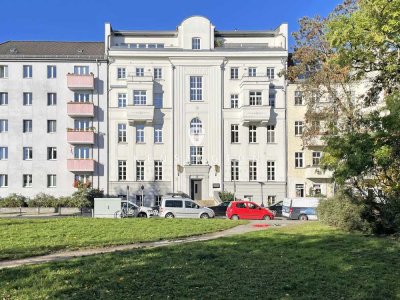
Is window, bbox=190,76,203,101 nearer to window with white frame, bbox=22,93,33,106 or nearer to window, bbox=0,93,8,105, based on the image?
window with white frame, bbox=22,93,33,106

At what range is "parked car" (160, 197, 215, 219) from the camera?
34594mm

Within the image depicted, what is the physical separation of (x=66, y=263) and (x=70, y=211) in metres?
35.2

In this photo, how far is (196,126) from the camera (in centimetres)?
5134

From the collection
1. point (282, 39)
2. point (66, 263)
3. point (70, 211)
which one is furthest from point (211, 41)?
point (66, 263)

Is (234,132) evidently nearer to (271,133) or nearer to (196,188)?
(271,133)

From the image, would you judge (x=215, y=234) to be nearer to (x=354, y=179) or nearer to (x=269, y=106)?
(x=354, y=179)

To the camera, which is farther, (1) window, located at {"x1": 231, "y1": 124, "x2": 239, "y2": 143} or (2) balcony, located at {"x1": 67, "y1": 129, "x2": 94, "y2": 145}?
(1) window, located at {"x1": 231, "y1": 124, "x2": 239, "y2": 143}

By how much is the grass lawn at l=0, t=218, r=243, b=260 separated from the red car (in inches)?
491

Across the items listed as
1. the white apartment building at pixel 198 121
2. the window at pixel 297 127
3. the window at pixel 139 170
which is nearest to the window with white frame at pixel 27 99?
the white apartment building at pixel 198 121

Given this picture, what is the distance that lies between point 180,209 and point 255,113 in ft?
62.5

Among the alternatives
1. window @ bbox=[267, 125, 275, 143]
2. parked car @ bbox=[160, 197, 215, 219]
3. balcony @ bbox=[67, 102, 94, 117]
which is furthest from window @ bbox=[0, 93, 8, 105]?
window @ bbox=[267, 125, 275, 143]

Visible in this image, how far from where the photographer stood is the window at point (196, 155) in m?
50.9

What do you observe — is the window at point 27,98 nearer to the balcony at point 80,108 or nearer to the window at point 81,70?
the balcony at point 80,108

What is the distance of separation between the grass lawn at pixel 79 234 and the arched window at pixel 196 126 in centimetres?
2825
